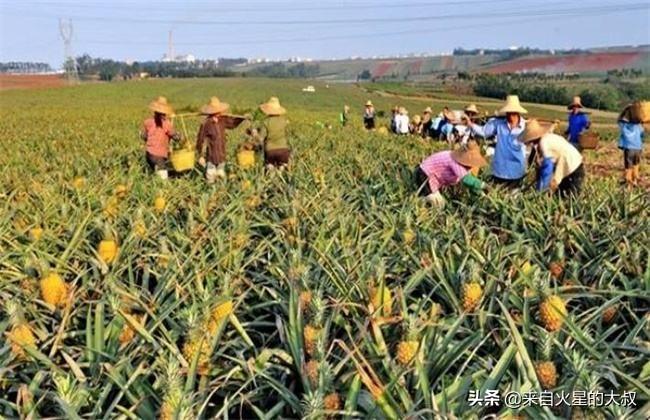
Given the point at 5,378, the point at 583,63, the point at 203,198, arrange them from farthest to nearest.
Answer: the point at 583,63
the point at 203,198
the point at 5,378

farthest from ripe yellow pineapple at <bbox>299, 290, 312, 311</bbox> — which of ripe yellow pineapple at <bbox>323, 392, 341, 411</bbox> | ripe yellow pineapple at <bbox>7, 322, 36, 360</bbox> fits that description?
ripe yellow pineapple at <bbox>7, 322, 36, 360</bbox>

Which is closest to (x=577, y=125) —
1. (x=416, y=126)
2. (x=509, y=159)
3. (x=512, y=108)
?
(x=512, y=108)

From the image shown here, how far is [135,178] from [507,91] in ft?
169

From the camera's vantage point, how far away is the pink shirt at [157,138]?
7.38 meters

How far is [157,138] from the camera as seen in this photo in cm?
741

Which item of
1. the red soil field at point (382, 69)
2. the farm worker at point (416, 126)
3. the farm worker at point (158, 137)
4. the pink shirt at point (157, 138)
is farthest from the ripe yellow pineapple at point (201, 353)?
Result: the red soil field at point (382, 69)

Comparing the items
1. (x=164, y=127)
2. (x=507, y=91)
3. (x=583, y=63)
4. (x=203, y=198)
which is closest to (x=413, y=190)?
(x=203, y=198)

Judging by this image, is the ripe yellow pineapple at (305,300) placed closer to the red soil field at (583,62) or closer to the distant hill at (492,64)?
the distant hill at (492,64)

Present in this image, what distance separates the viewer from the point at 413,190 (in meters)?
5.41

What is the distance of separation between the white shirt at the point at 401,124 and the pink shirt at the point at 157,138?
10.2m

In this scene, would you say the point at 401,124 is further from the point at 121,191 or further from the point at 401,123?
the point at 121,191

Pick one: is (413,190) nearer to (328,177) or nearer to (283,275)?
(328,177)

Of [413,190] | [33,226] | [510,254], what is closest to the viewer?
[510,254]

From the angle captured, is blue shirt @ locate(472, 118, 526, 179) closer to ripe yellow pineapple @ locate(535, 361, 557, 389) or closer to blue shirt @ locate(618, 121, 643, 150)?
ripe yellow pineapple @ locate(535, 361, 557, 389)
